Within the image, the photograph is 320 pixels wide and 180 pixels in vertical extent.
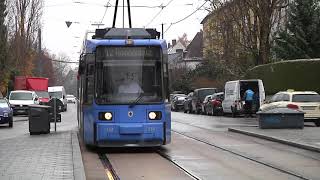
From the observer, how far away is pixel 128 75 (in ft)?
51.3

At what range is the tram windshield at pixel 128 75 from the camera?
15.5m

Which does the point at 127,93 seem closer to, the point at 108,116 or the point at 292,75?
the point at 108,116

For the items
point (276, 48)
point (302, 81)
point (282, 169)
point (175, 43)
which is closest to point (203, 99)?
point (276, 48)

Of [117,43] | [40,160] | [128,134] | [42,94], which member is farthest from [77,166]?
[42,94]

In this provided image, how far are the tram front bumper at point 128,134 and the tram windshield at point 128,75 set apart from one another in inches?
24.6

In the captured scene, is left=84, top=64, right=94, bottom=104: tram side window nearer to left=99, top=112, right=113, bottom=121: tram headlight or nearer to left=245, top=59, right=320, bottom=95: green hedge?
left=99, top=112, right=113, bottom=121: tram headlight

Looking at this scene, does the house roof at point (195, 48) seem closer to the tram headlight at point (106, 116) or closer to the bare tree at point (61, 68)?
the bare tree at point (61, 68)

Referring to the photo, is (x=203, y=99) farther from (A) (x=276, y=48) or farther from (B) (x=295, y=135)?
(B) (x=295, y=135)

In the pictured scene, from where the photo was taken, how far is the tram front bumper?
15.3m

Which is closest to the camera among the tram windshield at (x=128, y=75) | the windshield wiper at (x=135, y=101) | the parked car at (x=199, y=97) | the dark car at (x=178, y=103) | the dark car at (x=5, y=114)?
the windshield wiper at (x=135, y=101)

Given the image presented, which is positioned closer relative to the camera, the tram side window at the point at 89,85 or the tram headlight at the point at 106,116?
the tram headlight at the point at 106,116

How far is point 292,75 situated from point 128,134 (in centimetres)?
2193

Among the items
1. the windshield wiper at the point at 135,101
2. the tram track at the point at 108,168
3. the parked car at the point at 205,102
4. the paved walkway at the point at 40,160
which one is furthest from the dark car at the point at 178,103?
the tram track at the point at 108,168

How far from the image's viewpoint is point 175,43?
146m
